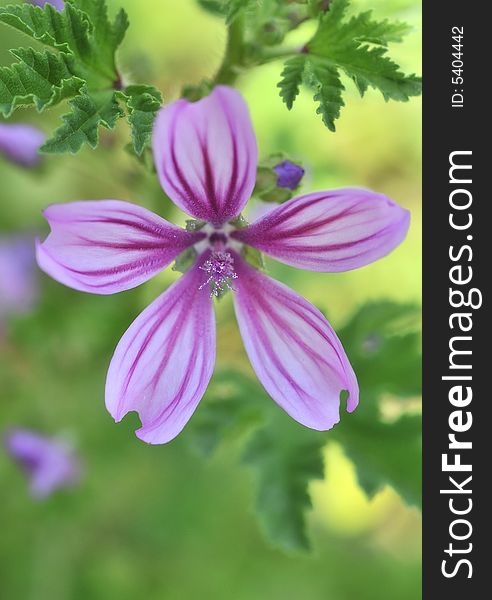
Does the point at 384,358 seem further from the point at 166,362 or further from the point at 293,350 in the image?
the point at 166,362

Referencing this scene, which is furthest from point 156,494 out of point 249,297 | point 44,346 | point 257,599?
point 249,297

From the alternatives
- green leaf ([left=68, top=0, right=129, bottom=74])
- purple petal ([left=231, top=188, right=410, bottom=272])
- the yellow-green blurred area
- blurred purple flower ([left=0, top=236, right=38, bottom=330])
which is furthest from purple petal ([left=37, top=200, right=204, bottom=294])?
blurred purple flower ([left=0, top=236, right=38, bottom=330])

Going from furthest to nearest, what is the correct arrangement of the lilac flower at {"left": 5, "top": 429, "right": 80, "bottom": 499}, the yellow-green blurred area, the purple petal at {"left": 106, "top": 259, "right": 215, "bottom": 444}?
the yellow-green blurred area < the lilac flower at {"left": 5, "top": 429, "right": 80, "bottom": 499} < the purple petal at {"left": 106, "top": 259, "right": 215, "bottom": 444}

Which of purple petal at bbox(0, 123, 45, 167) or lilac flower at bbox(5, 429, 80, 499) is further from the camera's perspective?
lilac flower at bbox(5, 429, 80, 499)

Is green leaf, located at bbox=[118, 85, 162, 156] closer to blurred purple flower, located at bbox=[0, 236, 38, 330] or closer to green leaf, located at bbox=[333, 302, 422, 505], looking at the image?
green leaf, located at bbox=[333, 302, 422, 505]

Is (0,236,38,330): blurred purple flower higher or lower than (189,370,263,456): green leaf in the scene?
higher

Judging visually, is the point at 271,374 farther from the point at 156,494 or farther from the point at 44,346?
the point at 156,494

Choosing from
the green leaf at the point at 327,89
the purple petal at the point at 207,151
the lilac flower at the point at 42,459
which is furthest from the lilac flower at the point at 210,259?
the lilac flower at the point at 42,459
